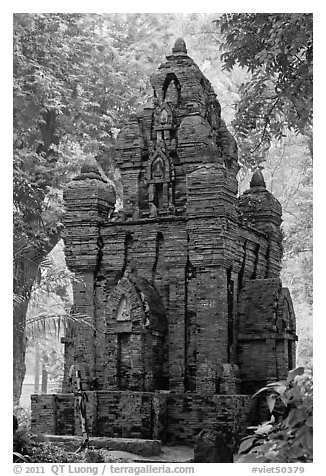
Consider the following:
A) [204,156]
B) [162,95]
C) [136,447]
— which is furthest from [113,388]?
[162,95]

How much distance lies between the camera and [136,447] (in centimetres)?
1212

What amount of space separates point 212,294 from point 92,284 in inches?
80.8

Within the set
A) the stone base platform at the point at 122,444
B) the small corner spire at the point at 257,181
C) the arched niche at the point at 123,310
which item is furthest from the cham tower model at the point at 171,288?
the small corner spire at the point at 257,181

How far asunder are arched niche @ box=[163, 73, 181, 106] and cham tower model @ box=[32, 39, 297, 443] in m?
0.02

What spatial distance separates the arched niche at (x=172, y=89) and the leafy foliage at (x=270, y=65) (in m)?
1.01

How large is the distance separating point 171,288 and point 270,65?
3.59m

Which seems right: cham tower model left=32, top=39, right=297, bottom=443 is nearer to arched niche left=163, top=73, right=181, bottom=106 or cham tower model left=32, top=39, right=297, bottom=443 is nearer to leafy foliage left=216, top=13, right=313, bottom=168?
arched niche left=163, top=73, right=181, bottom=106

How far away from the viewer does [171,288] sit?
45.8 ft

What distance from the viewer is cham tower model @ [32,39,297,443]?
13.1m

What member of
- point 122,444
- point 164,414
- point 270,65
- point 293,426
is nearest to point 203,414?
point 164,414
